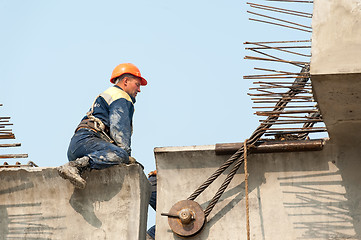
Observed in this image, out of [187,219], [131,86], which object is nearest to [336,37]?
[187,219]

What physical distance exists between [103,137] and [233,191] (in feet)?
6.70

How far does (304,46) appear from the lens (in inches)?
409

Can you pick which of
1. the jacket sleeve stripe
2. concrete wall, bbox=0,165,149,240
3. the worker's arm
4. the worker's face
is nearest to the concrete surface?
concrete wall, bbox=0,165,149,240

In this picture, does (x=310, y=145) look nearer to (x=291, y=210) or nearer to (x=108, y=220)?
(x=291, y=210)

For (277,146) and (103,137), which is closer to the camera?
(277,146)

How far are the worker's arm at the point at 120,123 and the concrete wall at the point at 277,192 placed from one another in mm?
506

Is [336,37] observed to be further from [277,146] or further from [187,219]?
[187,219]

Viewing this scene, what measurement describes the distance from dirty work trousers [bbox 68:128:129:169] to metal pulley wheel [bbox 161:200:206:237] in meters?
1.02

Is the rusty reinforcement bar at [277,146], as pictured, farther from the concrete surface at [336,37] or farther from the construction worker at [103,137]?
the concrete surface at [336,37]

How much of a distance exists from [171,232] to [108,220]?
0.90 m

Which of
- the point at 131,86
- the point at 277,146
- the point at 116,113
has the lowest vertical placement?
the point at 277,146

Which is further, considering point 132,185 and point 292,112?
point 132,185

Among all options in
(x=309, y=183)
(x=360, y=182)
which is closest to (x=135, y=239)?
(x=309, y=183)

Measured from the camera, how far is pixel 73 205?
10781 mm
